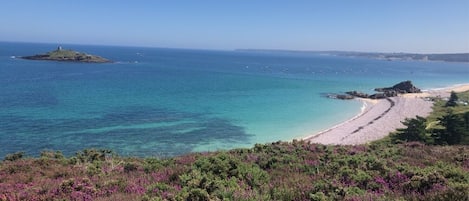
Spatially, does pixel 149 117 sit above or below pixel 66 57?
below

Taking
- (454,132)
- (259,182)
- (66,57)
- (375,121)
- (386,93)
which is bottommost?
(375,121)

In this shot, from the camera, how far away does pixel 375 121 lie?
198 feet

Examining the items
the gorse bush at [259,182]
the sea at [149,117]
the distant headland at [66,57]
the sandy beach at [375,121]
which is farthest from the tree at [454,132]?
the distant headland at [66,57]

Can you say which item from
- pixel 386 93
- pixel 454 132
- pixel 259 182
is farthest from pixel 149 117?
pixel 386 93

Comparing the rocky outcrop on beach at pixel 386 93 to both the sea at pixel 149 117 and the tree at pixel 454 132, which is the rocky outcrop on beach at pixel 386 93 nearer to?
the sea at pixel 149 117

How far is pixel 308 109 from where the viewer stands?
7038cm

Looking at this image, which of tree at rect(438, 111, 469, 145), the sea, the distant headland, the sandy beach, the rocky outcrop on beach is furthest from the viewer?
the distant headland

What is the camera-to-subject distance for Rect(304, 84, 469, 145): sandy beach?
46.8 meters

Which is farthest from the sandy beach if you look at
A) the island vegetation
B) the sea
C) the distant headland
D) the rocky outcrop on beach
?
the distant headland

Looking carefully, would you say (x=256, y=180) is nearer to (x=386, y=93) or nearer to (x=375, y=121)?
(x=375, y=121)

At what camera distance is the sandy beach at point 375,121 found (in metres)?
46.8

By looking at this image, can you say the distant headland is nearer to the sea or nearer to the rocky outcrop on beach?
the sea

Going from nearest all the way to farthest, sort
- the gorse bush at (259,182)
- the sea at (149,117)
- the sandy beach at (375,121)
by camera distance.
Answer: the gorse bush at (259,182)
the sea at (149,117)
the sandy beach at (375,121)

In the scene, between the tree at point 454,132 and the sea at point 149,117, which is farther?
the sea at point 149,117
